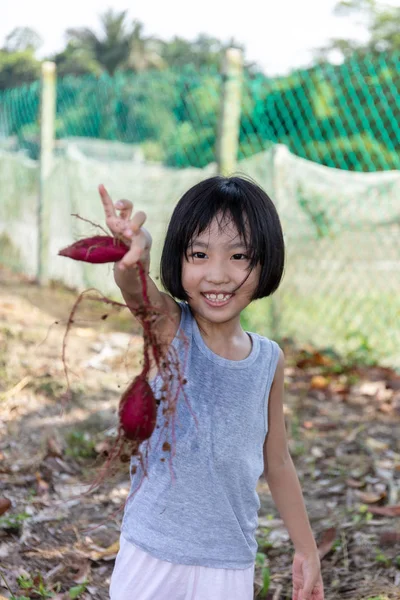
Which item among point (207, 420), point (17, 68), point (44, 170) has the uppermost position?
point (17, 68)

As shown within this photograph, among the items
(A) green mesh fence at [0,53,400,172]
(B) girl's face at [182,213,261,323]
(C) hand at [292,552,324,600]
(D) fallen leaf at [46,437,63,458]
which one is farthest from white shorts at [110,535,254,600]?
(A) green mesh fence at [0,53,400,172]

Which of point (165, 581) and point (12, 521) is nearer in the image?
point (165, 581)

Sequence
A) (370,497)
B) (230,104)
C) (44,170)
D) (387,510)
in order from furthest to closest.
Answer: (44,170) < (230,104) < (370,497) < (387,510)

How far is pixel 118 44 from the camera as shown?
58438 mm

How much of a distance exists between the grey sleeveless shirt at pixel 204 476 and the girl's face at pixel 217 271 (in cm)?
10

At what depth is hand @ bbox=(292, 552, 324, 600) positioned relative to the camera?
1860mm

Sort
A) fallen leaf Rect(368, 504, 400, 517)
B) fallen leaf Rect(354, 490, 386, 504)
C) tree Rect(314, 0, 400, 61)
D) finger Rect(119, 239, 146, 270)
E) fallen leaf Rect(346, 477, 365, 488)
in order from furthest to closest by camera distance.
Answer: tree Rect(314, 0, 400, 61)
fallen leaf Rect(346, 477, 365, 488)
fallen leaf Rect(354, 490, 386, 504)
fallen leaf Rect(368, 504, 400, 517)
finger Rect(119, 239, 146, 270)

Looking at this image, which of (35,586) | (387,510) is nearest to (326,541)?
(387,510)

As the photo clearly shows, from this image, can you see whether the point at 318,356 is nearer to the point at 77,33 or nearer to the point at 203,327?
the point at 203,327

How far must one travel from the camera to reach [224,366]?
1698 millimetres

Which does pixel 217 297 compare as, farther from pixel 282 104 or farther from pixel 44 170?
pixel 282 104

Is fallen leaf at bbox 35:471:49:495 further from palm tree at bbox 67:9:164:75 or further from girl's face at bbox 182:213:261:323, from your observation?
palm tree at bbox 67:9:164:75

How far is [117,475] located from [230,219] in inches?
72.7

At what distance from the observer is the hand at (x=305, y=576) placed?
1860 millimetres
